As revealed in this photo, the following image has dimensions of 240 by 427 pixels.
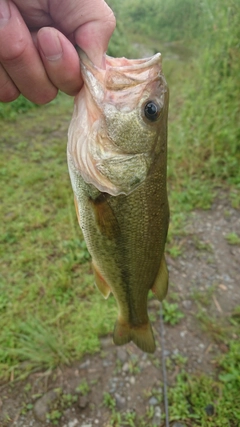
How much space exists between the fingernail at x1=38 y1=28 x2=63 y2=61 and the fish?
3.9 inches

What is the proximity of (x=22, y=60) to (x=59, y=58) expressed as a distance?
140mm

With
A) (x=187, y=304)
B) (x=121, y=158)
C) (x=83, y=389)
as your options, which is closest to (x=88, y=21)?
(x=121, y=158)

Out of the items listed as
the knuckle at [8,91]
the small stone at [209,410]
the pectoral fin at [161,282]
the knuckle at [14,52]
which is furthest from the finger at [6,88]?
the small stone at [209,410]

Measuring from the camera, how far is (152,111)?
135 centimetres

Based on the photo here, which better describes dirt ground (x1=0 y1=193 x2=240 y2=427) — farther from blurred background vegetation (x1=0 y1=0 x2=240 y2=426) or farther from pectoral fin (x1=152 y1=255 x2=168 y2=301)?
Result: pectoral fin (x1=152 y1=255 x2=168 y2=301)

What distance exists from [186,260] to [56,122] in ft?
13.4

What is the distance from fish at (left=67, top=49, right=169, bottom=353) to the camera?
4.16ft

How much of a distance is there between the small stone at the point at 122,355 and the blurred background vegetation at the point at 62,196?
18 centimetres

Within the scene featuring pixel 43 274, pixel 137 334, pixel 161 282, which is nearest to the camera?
pixel 161 282

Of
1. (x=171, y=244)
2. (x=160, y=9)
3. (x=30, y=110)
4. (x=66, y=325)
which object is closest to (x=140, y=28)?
(x=160, y=9)

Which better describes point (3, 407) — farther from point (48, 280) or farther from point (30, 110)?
point (30, 110)

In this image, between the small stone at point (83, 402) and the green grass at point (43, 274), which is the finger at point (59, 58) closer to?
the green grass at point (43, 274)

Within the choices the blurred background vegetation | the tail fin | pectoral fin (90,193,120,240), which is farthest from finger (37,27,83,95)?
the blurred background vegetation

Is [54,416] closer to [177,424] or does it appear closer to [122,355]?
[122,355]
